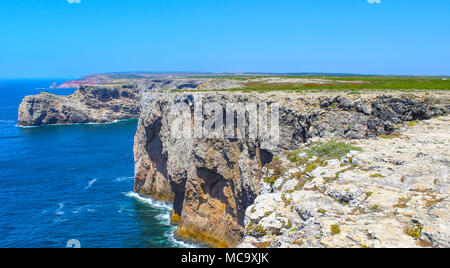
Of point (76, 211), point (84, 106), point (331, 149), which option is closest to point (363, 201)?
point (331, 149)

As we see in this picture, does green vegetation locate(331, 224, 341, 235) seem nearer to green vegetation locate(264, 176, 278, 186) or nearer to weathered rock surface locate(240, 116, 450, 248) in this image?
weathered rock surface locate(240, 116, 450, 248)

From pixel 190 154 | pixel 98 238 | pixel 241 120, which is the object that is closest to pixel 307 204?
pixel 241 120

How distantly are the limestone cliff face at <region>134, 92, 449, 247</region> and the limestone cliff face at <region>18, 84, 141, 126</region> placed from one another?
108832 millimetres

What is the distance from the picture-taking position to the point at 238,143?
3991 cm

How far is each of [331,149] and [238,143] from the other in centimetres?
1694

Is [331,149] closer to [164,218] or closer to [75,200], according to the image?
[164,218]

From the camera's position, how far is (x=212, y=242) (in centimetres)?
4475

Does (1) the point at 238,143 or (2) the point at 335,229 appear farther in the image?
(1) the point at 238,143

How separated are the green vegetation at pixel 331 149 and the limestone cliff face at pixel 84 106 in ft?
485

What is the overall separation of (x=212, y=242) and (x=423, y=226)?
34.8 meters

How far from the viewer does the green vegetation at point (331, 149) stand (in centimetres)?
2287

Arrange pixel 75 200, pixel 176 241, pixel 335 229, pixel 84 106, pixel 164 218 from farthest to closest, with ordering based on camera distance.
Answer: pixel 84 106, pixel 75 200, pixel 164 218, pixel 176 241, pixel 335 229
